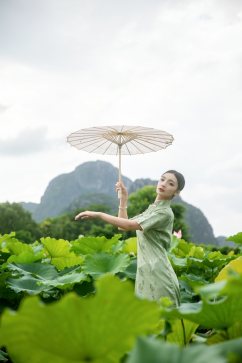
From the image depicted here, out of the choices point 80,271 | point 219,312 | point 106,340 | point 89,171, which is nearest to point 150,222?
point 80,271

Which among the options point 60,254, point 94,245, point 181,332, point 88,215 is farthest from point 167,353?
point 94,245

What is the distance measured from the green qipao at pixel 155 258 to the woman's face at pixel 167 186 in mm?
70

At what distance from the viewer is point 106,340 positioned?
830 millimetres

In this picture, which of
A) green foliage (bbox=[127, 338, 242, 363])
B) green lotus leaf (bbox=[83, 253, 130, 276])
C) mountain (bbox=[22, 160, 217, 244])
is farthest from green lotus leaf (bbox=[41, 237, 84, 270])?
mountain (bbox=[22, 160, 217, 244])

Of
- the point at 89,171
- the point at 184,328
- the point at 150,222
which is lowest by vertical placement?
the point at 184,328

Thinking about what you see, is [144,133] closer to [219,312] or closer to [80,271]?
[80,271]

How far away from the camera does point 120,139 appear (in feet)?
12.8

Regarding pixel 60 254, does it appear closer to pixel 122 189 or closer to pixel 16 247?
pixel 16 247

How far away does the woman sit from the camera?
3055 mm

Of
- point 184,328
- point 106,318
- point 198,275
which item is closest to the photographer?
point 106,318

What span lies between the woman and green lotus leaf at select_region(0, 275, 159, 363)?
6.81 ft

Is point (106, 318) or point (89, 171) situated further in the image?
point (89, 171)

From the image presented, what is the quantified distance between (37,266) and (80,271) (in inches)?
11.8

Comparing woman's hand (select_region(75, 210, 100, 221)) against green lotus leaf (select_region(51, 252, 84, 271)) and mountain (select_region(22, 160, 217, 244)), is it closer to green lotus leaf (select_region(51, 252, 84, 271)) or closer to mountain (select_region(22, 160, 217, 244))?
green lotus leaf (select_region(51, 252, 84, 271))
